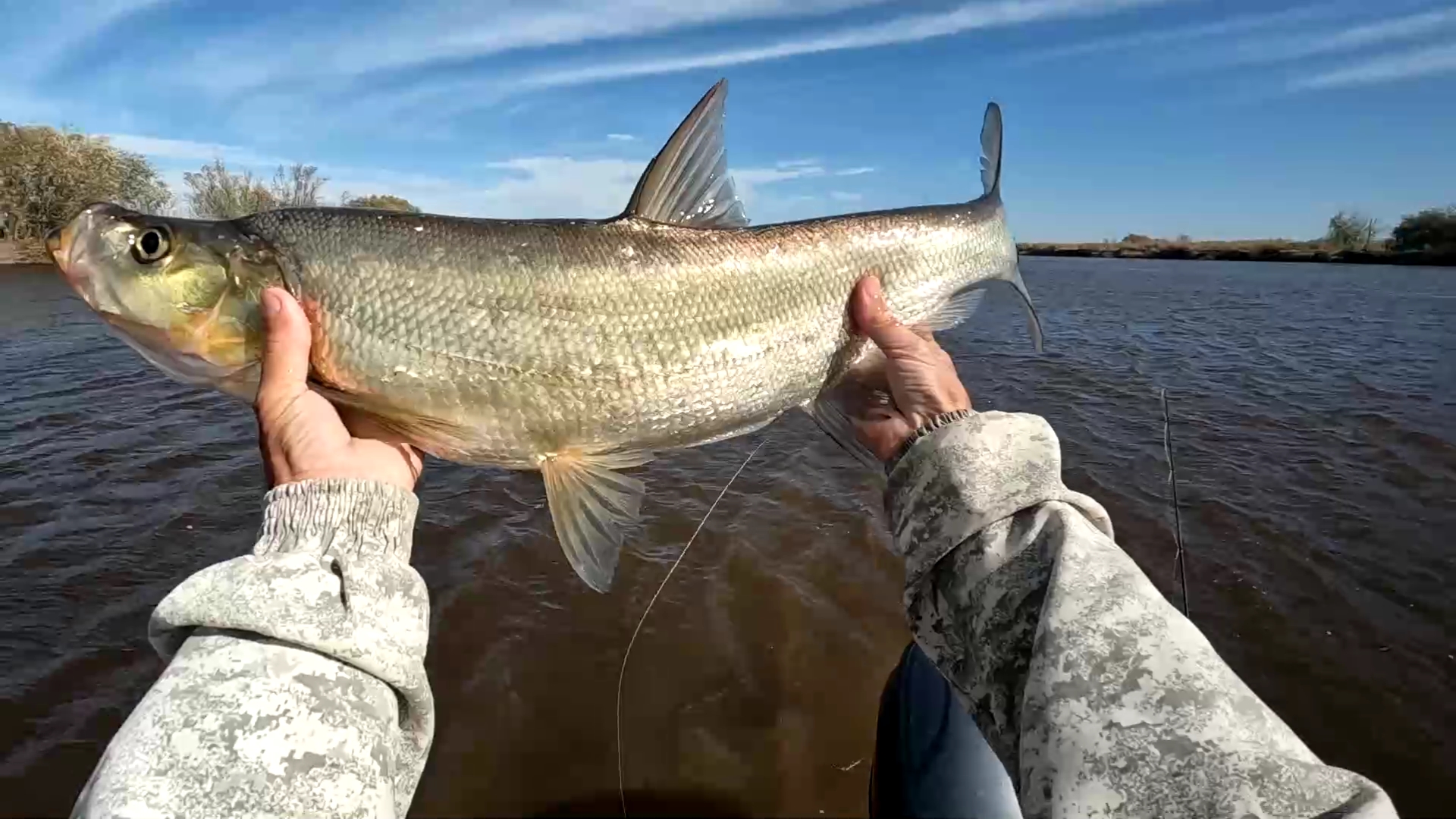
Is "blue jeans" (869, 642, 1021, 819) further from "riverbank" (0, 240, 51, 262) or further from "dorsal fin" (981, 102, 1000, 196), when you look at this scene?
"riverbank" (0, 240, 51, 262)

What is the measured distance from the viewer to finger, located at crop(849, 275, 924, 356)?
10.0 ft

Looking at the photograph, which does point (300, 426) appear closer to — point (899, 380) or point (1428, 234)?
point (899, 380)

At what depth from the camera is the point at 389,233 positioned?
9.17 ft

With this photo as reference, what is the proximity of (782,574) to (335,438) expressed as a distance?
4544mm

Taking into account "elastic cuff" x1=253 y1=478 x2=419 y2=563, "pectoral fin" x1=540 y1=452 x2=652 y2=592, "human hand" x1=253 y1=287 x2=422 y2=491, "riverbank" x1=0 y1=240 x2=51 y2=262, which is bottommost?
"pectoral fin" x1=540 y1=452 x2=652 y2=592

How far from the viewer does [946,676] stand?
209 cm

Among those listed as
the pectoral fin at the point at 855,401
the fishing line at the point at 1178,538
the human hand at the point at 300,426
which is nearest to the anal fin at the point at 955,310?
the pectoral fin at the point at 855,401

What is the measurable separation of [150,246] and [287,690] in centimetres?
196

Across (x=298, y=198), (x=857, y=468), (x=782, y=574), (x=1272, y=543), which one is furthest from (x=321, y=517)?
→ (x=298, y=198)

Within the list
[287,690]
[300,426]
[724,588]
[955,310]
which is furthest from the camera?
[724,588]

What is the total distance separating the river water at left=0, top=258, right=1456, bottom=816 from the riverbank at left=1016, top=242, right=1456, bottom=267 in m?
48.8

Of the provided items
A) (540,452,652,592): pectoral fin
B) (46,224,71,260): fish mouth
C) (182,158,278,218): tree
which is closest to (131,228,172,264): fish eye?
(46,224,71,260): fish mouth

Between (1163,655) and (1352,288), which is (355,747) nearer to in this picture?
(1163,655)

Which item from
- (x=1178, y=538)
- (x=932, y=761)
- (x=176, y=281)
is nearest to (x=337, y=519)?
(x=176, y=281)
